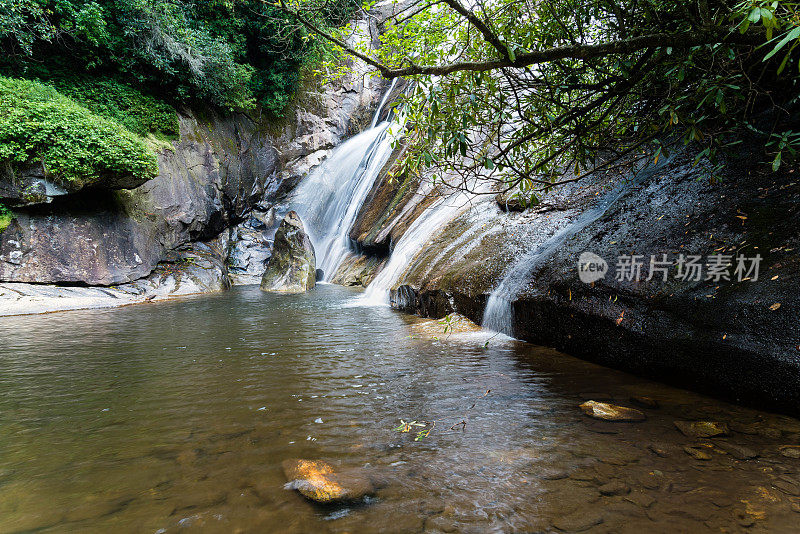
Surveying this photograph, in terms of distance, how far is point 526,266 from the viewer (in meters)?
5.13

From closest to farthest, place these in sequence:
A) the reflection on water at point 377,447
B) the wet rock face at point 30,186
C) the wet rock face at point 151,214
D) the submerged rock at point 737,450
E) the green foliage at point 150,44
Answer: the reflection on water at point 377,447 → the submerged rock at point 737,450 → the wet rock face at point 30,186 → the wet rock face at point 151,214 → the green foliage at point 150,44

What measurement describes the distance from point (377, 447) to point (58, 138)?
11.0m

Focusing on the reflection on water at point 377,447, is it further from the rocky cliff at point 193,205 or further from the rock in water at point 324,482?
the rocky cliff at point 193,205

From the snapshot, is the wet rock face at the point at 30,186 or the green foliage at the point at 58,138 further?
the wet rock face at the point at 30,186

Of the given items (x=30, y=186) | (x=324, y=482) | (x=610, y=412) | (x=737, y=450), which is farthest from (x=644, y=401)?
(x=30, y=186)

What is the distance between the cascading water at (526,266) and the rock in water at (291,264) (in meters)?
8.24

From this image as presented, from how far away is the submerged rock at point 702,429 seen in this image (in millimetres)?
2330

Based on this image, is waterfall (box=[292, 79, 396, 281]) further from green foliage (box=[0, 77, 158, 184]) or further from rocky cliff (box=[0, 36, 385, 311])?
green foliage (box=[0, 77, 158, 184])

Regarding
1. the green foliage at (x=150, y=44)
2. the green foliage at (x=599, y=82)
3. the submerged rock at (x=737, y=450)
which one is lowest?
the submerged rock at (x=737, y=450)

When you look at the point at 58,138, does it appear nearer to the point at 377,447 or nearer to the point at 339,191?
the point at 339,191

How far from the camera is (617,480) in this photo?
196 centimetres

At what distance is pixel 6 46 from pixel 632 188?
1511 cm

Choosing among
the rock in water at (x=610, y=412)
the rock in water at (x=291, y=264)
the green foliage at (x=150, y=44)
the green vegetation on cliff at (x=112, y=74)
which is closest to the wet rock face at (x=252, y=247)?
the rock in water at (x=291, y=264)

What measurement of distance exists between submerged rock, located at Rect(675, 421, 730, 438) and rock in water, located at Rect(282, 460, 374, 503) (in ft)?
6.57
